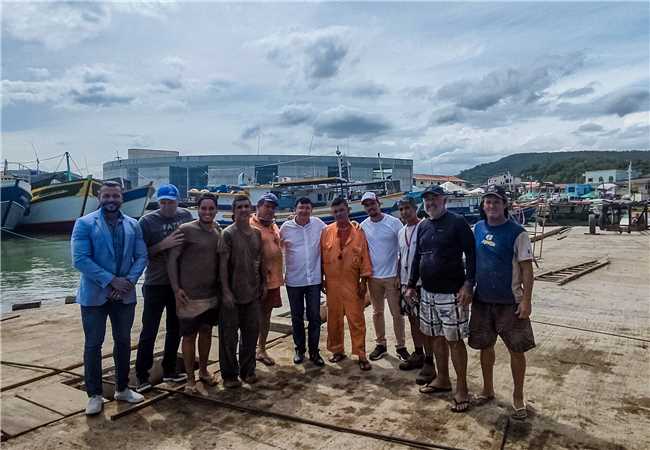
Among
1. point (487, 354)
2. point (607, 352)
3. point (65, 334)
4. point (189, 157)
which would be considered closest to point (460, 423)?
point (487, 354)

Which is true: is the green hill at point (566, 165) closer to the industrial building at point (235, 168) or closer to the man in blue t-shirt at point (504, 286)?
the industrial building at point (235, 168)

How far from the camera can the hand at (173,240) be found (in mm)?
3645

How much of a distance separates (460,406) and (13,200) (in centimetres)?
3339

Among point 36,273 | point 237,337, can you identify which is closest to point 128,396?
point 237,337

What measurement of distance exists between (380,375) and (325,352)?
0.87 m

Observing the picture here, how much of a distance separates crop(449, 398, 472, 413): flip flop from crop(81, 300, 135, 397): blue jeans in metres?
2.45

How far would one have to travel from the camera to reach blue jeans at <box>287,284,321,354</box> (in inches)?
174

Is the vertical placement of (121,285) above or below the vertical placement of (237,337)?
above

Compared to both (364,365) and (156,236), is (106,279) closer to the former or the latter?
(156,236)

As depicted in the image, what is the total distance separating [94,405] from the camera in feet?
10.9

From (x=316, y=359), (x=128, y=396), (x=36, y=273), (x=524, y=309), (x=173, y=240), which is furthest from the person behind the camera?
(x=36, y=273)

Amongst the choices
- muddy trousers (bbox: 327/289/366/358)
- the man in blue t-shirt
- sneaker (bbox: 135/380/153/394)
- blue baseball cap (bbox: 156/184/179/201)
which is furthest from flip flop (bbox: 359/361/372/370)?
blue baseball cap (bbox: 156/184/179/201)

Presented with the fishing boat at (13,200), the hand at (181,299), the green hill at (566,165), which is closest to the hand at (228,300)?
the hand at (181,299)

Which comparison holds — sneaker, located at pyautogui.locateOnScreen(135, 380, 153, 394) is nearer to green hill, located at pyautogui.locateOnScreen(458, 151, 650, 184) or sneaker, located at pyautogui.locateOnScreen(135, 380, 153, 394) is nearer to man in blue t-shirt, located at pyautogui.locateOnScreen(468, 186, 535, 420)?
man in blue t-shirt, located at pyautogui.locateOnScreen(468, 186, 535, 420)
